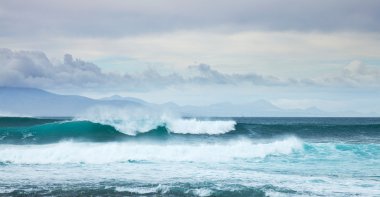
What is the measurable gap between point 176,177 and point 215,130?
21.5 metres

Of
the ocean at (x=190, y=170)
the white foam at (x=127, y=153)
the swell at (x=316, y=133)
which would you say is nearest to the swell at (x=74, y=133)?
the ocean at (x=190, y=170)

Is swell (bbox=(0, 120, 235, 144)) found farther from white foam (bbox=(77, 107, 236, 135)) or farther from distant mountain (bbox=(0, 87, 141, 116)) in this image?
distant mountain (bbox=(0, 87, 141, 116))

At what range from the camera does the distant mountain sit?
522ft

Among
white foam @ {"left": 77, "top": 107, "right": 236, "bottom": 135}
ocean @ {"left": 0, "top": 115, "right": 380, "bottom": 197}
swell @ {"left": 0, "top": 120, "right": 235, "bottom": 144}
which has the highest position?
white foam @ {"left": 77, "top": 107, "right": 236, "bottom": 135}

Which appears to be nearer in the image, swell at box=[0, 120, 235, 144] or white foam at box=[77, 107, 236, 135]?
swell at box=[0, 120, 235, 144]

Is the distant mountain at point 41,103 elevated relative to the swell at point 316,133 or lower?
elevated

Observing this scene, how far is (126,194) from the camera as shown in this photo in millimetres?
12297

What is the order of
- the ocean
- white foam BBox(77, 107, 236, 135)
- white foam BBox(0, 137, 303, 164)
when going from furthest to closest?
white foam BBox(77, 107, 236, 135), white foam BBox(0, 137, 303, 164), the ocean

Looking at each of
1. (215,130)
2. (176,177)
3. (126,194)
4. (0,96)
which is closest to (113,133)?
(215,130)

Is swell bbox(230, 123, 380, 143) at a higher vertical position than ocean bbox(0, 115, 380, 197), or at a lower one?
higher

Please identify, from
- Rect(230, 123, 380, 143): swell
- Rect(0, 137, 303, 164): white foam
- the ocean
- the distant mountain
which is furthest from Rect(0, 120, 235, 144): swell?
the distant mountain

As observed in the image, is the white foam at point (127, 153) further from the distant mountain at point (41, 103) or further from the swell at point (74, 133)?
the distant mountain at point (41, 103)

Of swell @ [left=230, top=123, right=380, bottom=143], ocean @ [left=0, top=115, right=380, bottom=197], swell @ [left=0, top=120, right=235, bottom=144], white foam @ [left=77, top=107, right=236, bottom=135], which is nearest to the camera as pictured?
ocean @ [left=0, top=115, right=380, bottom=197]

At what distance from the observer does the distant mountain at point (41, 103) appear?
522ft
